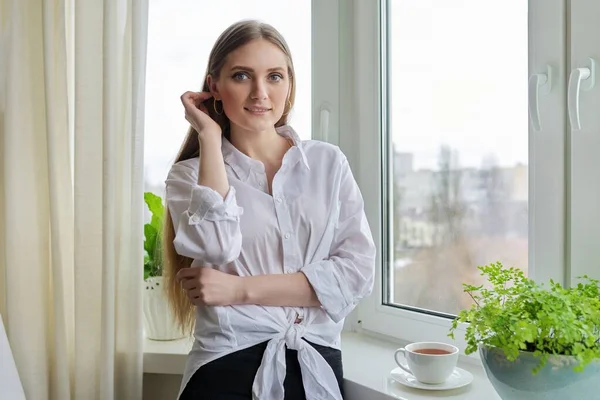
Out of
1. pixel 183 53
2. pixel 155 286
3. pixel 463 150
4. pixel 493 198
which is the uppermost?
pixel 183 53

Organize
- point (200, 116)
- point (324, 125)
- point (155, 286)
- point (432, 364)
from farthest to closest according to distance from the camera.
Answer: point (324, 125)
point (155, 286)
point (200, 116)
point (432, 364)

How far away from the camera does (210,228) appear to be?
3.95 feet

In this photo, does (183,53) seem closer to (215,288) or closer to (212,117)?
(212,117)

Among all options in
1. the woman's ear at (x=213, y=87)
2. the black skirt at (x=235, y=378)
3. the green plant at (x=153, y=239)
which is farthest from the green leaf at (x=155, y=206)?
the black skirt at (x=235, y=378)

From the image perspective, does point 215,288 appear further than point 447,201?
No

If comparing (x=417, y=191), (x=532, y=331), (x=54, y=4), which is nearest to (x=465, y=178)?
(x=417, y=191)

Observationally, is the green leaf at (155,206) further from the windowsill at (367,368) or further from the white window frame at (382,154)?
the white window frame at (382,154)

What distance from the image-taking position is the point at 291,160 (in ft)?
4.50

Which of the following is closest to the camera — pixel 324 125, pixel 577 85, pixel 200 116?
pixel 577 85

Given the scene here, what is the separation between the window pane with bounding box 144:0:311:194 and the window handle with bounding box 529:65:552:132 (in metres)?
0.73

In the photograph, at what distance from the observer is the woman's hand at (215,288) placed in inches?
49.0

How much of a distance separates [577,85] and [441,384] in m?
0.60

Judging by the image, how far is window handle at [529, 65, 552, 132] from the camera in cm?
123

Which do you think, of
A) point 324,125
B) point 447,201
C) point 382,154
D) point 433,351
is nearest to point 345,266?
point 433,351
